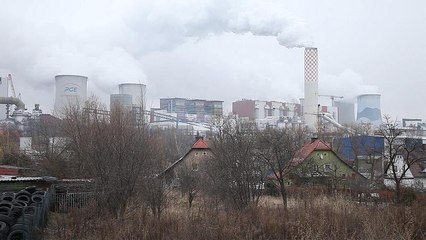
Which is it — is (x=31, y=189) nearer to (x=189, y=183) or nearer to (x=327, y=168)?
(x=189, y=183)

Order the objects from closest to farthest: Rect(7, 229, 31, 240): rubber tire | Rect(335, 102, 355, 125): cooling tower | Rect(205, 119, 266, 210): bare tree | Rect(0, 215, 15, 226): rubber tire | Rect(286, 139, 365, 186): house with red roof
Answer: Rect(7, 229, 31, 240): rubber tire < Rect(0, 215, 15, 226): rubber tire < Rect(205, 119, 266, 210): bare tree < Rect(286, 139, 365, 186): house with red roof < Rect(335, 102, 355, 125): cooling tower

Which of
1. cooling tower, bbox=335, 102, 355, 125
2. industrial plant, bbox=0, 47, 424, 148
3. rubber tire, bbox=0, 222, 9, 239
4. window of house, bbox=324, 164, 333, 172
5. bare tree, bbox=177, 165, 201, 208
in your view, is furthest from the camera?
cooling tower, bbox=335, 102, 355, 125

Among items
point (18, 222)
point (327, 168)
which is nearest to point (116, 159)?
point (18, 222)

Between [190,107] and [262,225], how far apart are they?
98.6 metres

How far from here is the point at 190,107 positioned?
10762 centimetres

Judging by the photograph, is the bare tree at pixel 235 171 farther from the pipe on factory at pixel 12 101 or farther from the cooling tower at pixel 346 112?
the cooling tower at pixel 346 112

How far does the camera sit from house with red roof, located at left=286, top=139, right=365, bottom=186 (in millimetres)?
25500

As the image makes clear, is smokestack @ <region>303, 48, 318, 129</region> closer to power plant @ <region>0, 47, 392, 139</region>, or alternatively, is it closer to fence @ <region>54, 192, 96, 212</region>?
power plant @ <region>0, 47, 392, 139</region>

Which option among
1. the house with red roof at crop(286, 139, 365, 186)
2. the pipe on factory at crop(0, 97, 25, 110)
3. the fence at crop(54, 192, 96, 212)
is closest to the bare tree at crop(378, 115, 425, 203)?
the house with red roof at crop(286, 139, 365, 186)

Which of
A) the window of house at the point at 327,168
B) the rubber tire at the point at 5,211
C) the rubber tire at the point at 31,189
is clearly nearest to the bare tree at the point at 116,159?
the rubber tire at the point at 31,189

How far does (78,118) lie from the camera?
63.7 ft

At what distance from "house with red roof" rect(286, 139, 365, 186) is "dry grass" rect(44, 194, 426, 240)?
12789mm

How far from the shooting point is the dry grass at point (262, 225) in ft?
27.8

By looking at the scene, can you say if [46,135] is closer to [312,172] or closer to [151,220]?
[312,172]
